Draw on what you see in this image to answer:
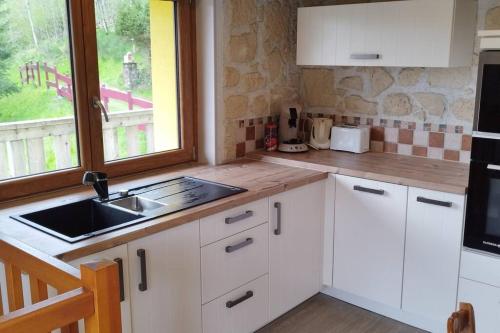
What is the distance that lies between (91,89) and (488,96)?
1.85 metres

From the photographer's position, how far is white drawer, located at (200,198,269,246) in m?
2.24

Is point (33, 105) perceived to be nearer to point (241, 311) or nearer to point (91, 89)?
point (91, 89)

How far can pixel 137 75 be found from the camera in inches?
107

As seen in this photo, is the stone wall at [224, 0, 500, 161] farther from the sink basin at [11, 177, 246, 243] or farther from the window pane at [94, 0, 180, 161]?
the sink basin at [11, 177, 246, 243]

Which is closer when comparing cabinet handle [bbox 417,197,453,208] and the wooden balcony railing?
the wooden balcony railing

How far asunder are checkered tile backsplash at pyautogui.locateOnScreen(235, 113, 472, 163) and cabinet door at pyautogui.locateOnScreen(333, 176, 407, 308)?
574 millimetres

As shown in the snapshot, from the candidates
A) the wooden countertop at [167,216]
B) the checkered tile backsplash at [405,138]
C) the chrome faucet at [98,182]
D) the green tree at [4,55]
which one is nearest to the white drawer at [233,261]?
the wooden countertop at [167,216]

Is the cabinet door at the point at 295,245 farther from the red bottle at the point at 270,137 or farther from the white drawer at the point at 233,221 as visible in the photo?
the red bottle at the point at 270,137

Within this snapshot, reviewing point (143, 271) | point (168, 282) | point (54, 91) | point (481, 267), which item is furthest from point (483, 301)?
point (54, 91)

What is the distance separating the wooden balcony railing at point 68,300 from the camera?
1.06 metres

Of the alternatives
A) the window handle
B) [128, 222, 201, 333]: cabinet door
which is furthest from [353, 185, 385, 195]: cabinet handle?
the window handle

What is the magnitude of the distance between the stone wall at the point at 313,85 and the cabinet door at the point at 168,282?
1.02 metres

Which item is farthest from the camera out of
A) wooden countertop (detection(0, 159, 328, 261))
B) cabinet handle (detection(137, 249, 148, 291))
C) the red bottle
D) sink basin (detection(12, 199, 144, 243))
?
the red bottle

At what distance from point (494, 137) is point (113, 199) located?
5.67 feet
